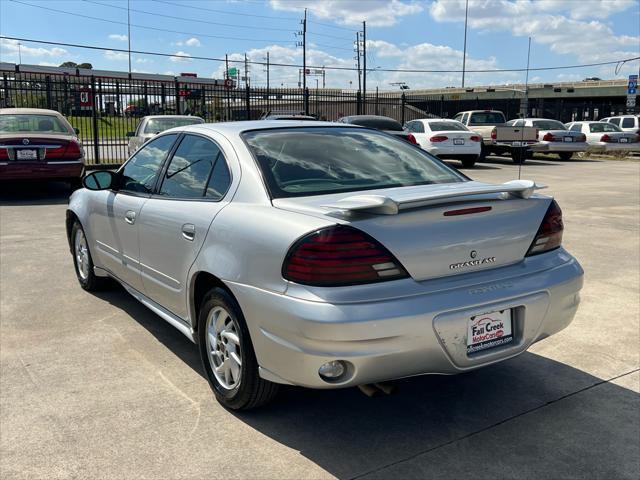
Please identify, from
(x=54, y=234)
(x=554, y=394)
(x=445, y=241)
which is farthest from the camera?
(x=54, y=234)

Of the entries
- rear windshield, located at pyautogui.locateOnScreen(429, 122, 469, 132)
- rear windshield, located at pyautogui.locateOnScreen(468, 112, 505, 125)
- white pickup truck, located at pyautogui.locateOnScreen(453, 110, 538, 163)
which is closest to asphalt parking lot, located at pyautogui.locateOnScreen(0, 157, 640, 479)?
rear windshield, located at pyautogui.locateOnScreen(429, 122, 469, 132)

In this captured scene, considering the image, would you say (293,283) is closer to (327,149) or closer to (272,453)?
(272,453)

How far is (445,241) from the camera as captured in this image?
294 centimetres

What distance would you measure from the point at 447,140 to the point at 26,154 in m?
12.2

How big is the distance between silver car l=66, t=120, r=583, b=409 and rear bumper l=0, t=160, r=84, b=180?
7542mm

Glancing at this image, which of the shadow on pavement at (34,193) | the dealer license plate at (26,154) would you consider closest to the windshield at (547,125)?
the shadow on pavement at (34,193)

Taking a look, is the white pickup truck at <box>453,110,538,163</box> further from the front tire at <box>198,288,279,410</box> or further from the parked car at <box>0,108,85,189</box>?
the front tire at <box>198,288,279,410</box>

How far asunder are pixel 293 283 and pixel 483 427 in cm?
129

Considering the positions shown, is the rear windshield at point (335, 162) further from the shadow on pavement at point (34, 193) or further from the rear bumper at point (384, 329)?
the shadow on pavement at point (34, 193)

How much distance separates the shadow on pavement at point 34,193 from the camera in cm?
1123

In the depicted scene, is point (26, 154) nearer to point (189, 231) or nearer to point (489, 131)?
point (189, 231)

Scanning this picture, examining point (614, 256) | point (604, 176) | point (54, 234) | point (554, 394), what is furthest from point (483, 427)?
point (604, 176)

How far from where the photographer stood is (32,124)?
11.5 meters

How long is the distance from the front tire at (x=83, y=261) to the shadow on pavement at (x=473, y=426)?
197 cm
